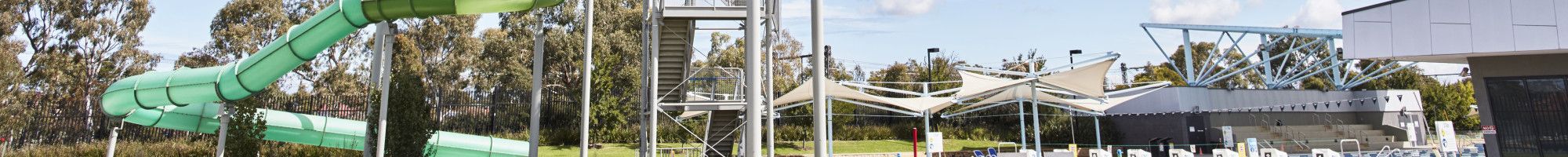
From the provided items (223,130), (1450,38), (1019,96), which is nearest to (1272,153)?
(1450,38)

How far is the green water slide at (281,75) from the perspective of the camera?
40.2 feet

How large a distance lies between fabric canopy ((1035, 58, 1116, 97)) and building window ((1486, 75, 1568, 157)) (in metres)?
7.02

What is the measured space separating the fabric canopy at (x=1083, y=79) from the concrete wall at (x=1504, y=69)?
676 centimetres

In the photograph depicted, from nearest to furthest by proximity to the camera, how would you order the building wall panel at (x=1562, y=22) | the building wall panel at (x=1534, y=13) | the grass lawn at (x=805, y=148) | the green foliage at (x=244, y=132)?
the green foliage at (x=244, y=132), the building wall panel at (x=1562, y=22), the building wall panel at (x=1534, y=13), the grass lawn at (x=805, y=148)

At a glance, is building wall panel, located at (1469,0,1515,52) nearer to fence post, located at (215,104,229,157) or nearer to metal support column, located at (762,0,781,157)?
metal support column, located at (762,0,781,157)

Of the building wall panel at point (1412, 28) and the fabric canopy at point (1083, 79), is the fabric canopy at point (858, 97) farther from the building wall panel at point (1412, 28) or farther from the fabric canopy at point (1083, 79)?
the building wall panel at point (1412, 28)

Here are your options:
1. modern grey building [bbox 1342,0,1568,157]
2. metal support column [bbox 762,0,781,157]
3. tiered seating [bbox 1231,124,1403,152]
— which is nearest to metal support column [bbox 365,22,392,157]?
metal support column [bbox 762,0,781,157]

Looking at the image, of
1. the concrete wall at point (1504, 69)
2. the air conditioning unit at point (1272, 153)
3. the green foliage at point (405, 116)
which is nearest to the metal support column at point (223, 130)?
the green foliage at point (405, 116)

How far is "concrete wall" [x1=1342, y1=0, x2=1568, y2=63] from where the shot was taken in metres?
15.3

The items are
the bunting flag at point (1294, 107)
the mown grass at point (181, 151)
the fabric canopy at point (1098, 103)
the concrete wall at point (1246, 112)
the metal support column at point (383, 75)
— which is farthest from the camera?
the bunting flag at point (1294, 107)

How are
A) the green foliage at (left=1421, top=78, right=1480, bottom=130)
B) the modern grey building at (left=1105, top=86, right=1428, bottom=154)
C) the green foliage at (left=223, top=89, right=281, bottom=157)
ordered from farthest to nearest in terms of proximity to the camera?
the green foliage at (left=1421, top=78, right=1480, bottom=130)
the modern grey building at (left=1105, top=86, right=1428, bottom=154)
the green foliage at (left=223, top=89, right=281, bottom=157)

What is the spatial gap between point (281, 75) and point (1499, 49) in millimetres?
20651

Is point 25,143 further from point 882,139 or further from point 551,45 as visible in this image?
point 882,139

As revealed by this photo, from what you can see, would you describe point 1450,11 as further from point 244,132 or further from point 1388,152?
point 244,132
